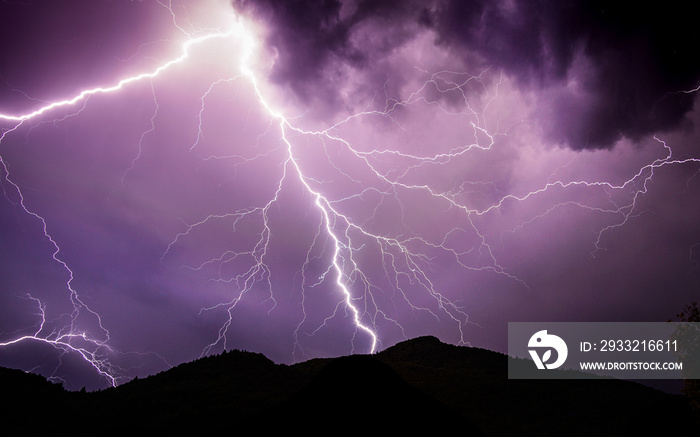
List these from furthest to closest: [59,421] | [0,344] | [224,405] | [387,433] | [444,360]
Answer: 1. [444,360]
2. [0,344]
3. [224,405]
4. [59,421]
5. [387,433]

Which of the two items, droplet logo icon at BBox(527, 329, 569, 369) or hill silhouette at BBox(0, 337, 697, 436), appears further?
droplet logo icon at BBox(527, 329, 569, 369)

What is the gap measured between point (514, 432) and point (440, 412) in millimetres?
6367

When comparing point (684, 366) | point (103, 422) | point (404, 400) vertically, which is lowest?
point (103, 422)

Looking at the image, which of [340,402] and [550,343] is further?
[550,343]

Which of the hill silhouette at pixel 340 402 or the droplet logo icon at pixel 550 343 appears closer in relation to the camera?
the hill silhouette at pixel 340 402

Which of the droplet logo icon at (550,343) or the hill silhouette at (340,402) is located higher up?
the droplet logo icon at (550,343)

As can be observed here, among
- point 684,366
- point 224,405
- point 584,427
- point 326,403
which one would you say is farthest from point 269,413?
point 584,427

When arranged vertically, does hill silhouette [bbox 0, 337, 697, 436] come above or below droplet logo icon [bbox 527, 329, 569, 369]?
below

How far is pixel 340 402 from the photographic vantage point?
10844 mm

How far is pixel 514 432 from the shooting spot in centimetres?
1545

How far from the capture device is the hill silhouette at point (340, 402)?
1084 centimetres

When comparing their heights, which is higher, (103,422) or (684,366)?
(684,366)

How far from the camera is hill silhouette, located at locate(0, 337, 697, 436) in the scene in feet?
35.6

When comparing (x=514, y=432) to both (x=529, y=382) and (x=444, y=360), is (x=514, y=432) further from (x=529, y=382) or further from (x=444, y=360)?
(x=444, y=360)
